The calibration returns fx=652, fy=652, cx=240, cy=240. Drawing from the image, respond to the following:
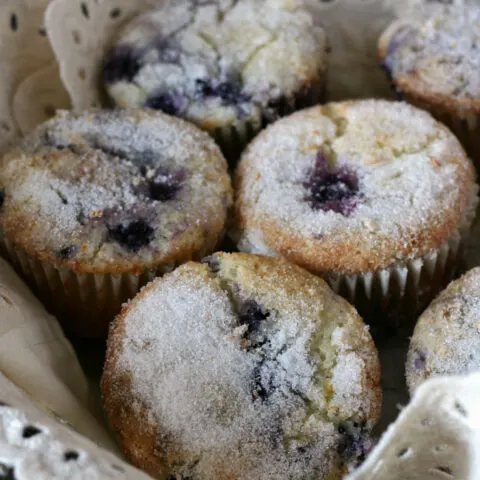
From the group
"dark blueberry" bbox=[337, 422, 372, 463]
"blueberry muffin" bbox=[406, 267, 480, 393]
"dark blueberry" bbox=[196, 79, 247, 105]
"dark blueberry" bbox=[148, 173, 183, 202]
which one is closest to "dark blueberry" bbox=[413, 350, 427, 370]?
"blueberry muffin" bbox=[406, 267, 480, 393]

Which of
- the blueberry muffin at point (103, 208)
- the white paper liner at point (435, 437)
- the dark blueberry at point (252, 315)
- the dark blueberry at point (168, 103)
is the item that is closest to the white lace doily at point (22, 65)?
the blueberry muffin at point (103, 208)

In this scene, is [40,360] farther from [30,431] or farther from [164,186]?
[164,186]

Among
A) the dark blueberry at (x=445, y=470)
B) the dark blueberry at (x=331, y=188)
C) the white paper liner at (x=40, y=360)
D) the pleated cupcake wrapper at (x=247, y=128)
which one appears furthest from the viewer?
the pleated cupcake wrapper at (x=247, y=128)

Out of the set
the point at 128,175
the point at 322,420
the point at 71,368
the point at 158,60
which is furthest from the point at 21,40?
the point at 322,420

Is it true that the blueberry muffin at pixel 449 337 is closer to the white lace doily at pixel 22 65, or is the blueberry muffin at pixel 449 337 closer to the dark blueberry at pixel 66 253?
the dark blueberry at pixel 66 253

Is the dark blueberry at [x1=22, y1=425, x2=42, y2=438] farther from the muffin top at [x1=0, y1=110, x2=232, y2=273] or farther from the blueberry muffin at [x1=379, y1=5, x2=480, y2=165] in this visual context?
the blueberry muffin at [x1=379, y1=5, x2=480, y2=165]

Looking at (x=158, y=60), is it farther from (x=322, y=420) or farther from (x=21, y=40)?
(x=322, y=420)

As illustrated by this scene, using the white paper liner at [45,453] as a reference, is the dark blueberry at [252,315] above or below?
below
